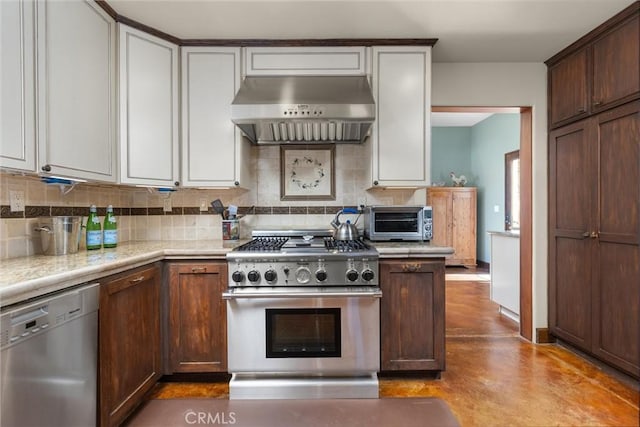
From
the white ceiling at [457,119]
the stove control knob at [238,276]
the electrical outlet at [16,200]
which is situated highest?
the white ceiling at [457,119]

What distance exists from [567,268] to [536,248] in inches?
11.3

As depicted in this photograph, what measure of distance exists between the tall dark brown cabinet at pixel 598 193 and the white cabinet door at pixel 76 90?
10.5 ft

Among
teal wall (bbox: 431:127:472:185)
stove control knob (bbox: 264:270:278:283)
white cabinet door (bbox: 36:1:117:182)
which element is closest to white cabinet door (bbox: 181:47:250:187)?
white cabinet door (bbox: 36:1:117:182)

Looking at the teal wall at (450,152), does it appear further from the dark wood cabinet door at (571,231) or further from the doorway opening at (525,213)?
the dark wood cabinet door at (571,231)

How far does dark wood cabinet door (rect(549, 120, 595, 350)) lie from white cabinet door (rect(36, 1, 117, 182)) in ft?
10.6

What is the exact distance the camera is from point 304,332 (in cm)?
202

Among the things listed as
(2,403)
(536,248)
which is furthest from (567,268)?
(2,403)

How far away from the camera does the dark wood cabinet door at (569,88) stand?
238 cm

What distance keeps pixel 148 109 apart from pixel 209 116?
1.30ft

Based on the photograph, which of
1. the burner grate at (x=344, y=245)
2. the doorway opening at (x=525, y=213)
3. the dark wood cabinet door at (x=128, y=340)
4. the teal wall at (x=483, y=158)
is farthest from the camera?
the teal wall at (x=483, y=158)

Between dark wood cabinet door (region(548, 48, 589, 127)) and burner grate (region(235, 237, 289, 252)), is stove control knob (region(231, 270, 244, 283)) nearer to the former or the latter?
burner grate (region(235, 237, 289, 252))

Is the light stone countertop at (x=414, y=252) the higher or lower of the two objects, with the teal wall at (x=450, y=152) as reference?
lower

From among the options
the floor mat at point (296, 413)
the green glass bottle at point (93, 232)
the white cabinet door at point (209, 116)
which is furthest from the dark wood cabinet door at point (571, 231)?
the green glass bottle at point (93, 232)

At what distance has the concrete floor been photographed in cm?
180
